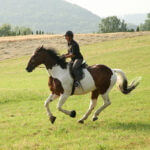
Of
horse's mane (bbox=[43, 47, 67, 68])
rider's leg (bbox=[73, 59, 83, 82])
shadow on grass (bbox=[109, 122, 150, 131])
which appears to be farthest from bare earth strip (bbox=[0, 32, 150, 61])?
A: shadow on grass (bbox=[109, 122, 150, 131])

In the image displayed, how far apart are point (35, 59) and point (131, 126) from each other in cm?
405

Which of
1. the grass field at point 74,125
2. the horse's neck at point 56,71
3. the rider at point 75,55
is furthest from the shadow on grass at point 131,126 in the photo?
the horse's neck at point 56,71

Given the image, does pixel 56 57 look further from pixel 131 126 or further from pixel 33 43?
pixel 33 43

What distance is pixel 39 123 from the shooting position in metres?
11.5

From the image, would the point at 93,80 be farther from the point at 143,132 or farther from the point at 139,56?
the point at 139,56

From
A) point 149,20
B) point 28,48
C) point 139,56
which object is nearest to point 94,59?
point 139,56

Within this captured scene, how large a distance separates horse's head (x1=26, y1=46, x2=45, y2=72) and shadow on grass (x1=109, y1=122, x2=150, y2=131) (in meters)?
3.38

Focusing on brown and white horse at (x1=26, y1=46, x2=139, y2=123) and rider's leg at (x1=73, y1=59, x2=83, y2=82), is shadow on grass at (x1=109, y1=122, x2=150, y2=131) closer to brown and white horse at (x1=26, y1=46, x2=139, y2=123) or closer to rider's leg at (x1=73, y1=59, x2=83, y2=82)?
brown and white horse at (x1=26, y1=46, x2=139, y2=123)

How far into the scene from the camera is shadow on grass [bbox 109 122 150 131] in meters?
9.84

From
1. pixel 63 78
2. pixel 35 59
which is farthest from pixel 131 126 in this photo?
pixel 35 59

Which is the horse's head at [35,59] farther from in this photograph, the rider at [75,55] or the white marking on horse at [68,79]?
the rider at [75,55]

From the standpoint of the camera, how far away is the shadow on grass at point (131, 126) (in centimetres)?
984

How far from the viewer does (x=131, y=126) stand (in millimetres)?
10227

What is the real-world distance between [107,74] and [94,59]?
26.2m
